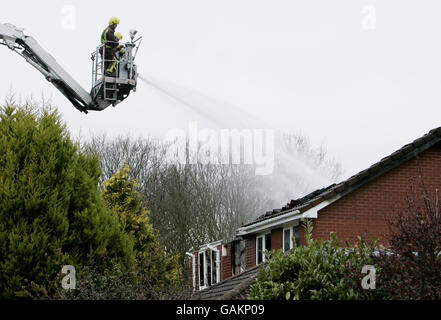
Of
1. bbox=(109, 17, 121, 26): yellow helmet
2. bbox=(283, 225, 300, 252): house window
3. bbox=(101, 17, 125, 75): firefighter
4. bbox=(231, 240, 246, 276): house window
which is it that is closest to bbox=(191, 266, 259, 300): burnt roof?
bbox=(283, 225, 300, 252): house window

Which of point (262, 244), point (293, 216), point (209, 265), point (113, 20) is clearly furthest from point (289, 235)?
point (209, 265)

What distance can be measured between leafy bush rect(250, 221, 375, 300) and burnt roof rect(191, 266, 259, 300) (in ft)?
4.98

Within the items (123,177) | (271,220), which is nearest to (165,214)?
(123,177)

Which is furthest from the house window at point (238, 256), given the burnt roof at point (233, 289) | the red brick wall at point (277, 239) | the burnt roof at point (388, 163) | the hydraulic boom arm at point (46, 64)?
the hydraulic boom arm at point (46, 64)

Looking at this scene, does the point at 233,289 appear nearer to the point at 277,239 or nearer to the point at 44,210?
the point at 44,210

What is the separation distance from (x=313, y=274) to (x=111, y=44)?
10.7m

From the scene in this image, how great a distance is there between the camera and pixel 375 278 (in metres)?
10.4

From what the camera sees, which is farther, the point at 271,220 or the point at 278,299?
the point at 271,220

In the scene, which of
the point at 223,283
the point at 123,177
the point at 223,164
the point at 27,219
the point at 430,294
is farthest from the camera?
the point at 223,164

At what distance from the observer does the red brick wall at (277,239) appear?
66.6 ft

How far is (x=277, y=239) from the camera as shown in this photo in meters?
20.6
